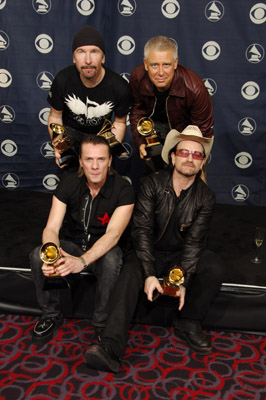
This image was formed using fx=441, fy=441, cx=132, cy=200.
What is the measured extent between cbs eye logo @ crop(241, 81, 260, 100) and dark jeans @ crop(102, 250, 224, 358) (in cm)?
231

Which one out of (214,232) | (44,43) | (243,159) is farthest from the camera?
(243,159)

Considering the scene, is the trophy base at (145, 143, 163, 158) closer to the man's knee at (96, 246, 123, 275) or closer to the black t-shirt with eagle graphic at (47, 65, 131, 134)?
the black t-shirt with eagle graphic at (47, 65, 131, 134)

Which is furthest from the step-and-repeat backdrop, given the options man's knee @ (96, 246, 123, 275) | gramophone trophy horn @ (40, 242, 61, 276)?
gramophone trophy horn @ (40, 242, 61, 276)

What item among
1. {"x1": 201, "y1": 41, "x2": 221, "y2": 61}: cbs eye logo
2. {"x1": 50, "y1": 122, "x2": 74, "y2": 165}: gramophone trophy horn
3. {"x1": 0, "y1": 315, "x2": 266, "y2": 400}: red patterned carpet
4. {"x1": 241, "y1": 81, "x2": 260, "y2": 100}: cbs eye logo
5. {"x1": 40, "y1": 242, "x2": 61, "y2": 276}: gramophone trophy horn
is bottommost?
{"x1": 0, "y1": 315, "x2": 266, "y2": 400}: red patterned carpet

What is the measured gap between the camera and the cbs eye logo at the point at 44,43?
4648 mm

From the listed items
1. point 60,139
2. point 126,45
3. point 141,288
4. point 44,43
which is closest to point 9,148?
point 44,43

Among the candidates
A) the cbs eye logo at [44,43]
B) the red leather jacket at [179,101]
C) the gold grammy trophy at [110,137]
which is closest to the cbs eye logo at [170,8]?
the cbs eye logo at [44,43]

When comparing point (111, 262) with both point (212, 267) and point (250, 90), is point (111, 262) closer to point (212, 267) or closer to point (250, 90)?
point (212, 267)

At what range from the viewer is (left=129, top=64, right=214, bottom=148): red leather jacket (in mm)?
3273

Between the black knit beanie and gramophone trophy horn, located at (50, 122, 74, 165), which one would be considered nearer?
the black knit beanie

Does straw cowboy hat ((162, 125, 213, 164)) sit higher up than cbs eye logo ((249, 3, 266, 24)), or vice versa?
cbs eye logo ((249, 3, 266, 24))

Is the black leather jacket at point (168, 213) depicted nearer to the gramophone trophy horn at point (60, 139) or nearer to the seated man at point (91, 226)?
the seated man at point (91, 226)

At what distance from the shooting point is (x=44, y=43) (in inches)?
184

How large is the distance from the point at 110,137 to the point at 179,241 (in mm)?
923
